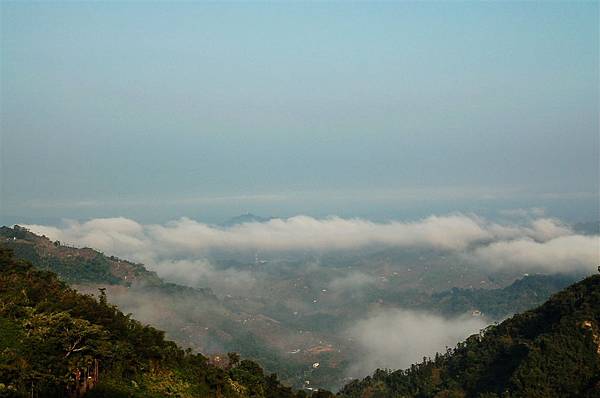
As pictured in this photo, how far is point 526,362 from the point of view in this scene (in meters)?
112

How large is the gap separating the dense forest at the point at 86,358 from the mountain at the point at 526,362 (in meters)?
48.9

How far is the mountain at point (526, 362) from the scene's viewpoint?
106062 millimetres

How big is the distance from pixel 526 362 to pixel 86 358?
87.9 meters

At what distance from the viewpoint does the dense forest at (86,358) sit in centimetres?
5102

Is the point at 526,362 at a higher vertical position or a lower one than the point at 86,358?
lower

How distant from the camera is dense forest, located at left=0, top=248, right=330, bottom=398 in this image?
167 feet

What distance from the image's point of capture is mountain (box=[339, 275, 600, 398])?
106062mm

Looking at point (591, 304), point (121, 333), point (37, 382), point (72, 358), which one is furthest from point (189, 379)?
point (591, 304)

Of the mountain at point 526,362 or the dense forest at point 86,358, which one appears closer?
the dense forest at point 86,358

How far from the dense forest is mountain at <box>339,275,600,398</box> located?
1924 inches

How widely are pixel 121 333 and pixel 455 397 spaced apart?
8141cm

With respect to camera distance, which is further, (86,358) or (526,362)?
(526,362)

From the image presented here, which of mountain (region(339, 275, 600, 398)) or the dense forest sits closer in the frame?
the dense forest

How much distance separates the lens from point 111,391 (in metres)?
55.3
